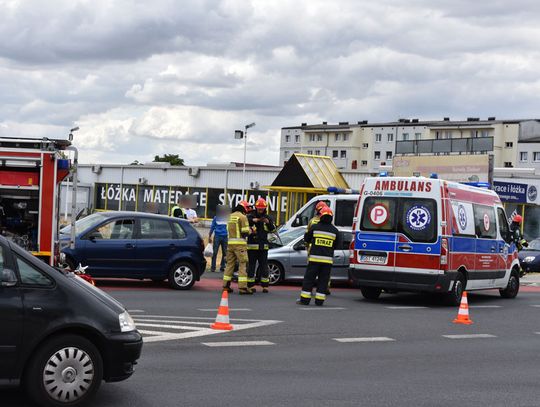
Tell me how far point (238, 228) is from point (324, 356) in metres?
7.16

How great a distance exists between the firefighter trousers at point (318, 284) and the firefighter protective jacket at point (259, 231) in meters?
1.84

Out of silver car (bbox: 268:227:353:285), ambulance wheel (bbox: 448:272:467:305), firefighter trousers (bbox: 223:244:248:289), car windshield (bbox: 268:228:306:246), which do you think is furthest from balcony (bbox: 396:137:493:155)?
firefighter trousers (bbox: 223:244:248:289)

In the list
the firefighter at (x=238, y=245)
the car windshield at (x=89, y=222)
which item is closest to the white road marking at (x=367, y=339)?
the firefighter at (x=238, y=245)

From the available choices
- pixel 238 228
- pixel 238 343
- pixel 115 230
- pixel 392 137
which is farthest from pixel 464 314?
pixel 392 137

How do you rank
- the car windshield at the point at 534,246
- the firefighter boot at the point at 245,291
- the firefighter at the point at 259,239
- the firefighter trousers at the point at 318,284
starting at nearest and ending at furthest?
1. the firefighter trousers at the point at 318,284
2. the firefighter boot at the point at 245,291
3. the firefighter at the point at 259,239
4. the car windshield at the point at 534,246

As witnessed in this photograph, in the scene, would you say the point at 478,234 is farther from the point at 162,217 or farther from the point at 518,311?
the point at 162,217

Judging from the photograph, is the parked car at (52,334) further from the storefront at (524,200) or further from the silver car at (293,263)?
the storefront at (524,200)

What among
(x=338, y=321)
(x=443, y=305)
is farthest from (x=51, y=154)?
(x=443, y=305)

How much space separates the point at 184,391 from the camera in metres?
8.25

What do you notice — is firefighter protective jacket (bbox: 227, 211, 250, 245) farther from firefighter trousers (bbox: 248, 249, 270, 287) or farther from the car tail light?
the car tail light

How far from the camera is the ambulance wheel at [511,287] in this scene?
20.7m

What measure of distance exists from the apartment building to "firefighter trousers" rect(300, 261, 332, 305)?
73.8m

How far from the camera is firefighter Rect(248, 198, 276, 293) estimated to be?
18.1 metres

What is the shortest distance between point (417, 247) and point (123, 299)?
215 inches
